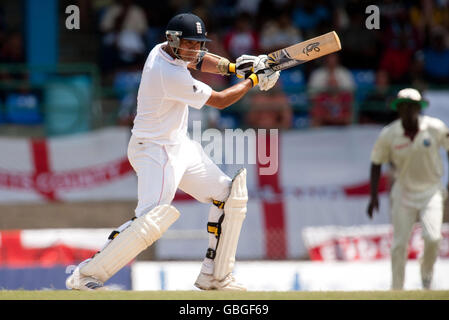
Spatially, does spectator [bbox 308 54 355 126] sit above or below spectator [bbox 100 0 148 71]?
below

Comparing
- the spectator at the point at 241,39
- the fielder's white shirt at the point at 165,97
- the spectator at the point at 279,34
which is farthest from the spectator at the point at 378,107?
the fielder's white shirt at the point at 165,97

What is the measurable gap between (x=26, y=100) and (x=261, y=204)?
3.08 m

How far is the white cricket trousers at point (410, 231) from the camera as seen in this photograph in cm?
836

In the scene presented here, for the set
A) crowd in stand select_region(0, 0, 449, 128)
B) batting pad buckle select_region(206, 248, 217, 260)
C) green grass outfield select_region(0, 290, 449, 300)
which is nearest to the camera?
green grass outfield select_region(0, 290, 449, 300)

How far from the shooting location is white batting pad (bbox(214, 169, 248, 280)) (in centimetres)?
635

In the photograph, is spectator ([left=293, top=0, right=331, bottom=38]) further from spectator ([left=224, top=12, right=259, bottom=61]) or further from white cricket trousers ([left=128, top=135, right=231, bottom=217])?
white cricket trousers ([left=128, top=135, right=231, bottom=217])

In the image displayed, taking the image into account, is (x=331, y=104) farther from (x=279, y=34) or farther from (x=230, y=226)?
(x=230, y=226)

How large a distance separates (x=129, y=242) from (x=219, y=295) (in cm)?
72

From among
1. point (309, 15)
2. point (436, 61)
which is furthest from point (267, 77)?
point (309, 15)

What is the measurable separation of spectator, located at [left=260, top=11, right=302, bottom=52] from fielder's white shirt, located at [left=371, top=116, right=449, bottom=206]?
3.98 meters

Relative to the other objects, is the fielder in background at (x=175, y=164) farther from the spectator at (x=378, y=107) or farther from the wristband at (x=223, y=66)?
the spectator at (x=378, y=107)

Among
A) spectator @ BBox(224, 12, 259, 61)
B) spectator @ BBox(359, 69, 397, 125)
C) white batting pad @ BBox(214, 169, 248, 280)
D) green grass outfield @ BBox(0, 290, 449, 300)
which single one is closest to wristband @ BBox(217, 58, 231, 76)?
white batting pad @ BBox(214, 169, 248, 280)

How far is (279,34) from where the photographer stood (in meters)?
12.4

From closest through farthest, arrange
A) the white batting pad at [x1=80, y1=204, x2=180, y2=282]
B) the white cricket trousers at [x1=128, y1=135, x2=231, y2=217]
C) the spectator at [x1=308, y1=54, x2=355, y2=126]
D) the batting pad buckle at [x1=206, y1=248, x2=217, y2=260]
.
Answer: the white batting pad at [x1=80, y1=204, x2=180, y2=282]
the white cricket trousers at [x1=128, y1=135, x2=231, y2=217]
the batting pad buckle at [x1=206, y1=248, x2=217, y2=260]
the spectator at [x1=308, y1=54, x2=355, y2=126]
